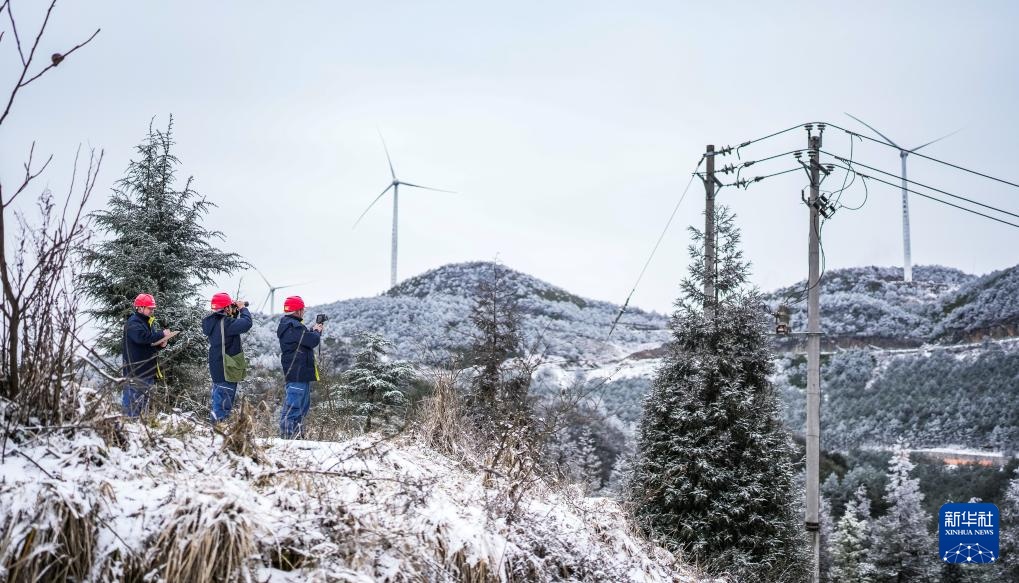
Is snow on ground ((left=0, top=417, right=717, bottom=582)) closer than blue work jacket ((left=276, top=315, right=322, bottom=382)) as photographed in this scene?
Yes

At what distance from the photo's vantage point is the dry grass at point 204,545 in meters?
3.35

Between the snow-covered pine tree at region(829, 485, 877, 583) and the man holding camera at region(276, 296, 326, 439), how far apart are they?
100ft

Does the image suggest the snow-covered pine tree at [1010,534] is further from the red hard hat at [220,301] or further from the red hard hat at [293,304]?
the red hard hat at [220,301]

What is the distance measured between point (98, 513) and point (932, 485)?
44.0 m

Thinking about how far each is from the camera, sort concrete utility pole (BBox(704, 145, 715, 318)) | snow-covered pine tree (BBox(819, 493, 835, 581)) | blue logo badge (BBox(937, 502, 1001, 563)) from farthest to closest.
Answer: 1. snow-covered pine tree (BBox(819, 493, 835, 581))
2. blue logo badge (BBox(937, 502, 1001, 563))
3. concrete utility pole (BBox(704, 145, 715, 318))

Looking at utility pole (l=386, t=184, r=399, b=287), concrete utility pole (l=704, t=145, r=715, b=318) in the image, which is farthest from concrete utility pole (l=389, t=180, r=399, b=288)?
concrete utility pole (l=704, t=145, r=715, b=318)

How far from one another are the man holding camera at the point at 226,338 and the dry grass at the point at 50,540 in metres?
4.30

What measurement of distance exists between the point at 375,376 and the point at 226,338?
1620 cm

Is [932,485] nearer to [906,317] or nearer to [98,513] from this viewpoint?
[906,317]

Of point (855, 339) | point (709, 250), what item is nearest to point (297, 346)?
point (709, 250)

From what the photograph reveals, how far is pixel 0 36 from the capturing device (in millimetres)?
2906

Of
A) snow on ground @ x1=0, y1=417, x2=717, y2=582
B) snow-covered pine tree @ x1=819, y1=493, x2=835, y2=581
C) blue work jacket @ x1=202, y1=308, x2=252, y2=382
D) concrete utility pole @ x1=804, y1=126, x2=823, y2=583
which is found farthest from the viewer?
snow-covered pine tree @ x1=819, y1=493, x2=835, y2=581

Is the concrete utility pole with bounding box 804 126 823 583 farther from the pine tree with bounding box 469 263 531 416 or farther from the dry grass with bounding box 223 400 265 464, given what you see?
the dry grass with bounding box 223 400 265 464

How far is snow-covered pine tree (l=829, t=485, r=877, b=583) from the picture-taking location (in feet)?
105
